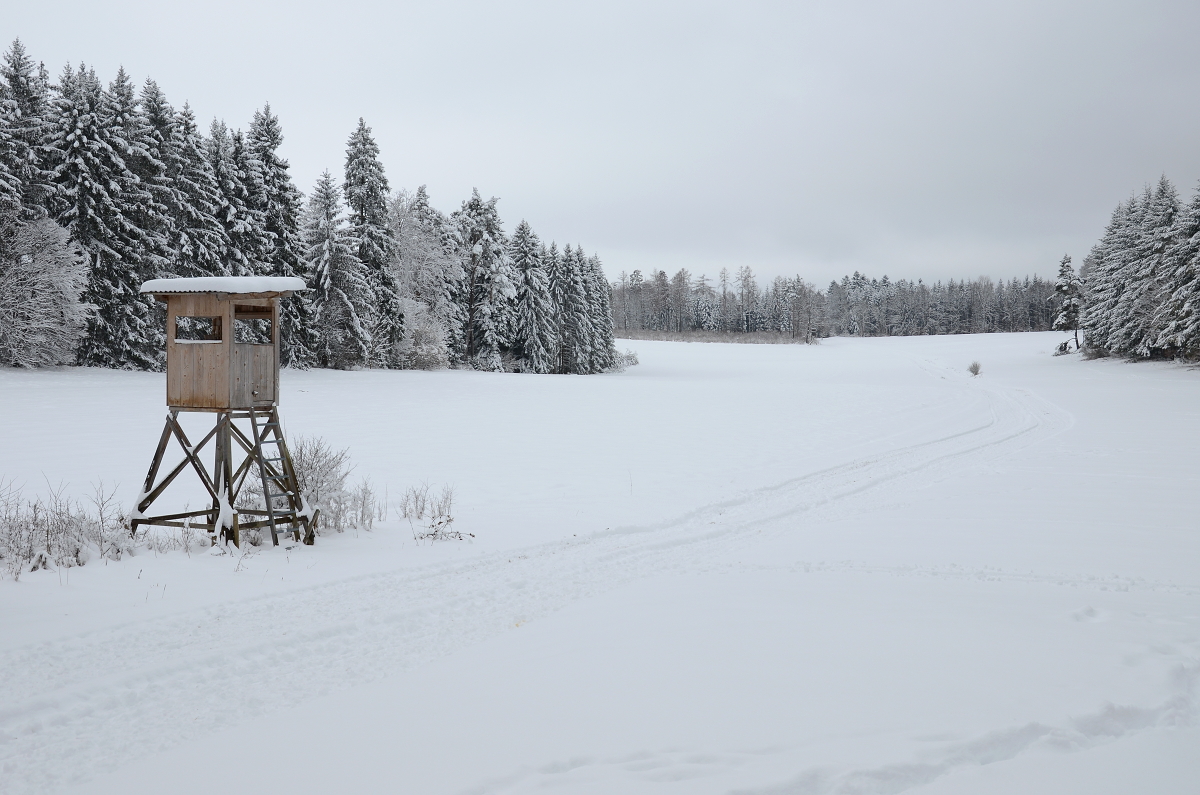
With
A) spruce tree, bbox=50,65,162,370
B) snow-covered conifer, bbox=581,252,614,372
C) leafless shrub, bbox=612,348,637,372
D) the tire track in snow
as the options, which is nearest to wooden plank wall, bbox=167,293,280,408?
the tire track in snow

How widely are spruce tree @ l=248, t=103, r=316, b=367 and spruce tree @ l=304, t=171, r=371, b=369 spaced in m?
0.72

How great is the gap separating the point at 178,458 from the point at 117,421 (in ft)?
15.8

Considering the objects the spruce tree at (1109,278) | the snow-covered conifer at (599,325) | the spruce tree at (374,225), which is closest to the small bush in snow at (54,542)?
the spruce tree at (374,225)

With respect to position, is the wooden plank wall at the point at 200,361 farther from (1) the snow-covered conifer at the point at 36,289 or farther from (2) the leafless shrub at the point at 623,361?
(2) the leafless shrub at the point at 623,361

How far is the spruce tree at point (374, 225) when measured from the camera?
39562mm

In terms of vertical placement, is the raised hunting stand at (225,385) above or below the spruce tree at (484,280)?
below

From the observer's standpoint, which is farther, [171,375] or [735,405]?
[735,405]

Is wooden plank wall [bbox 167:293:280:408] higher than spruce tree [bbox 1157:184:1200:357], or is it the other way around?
spruce tree [bbox 1157:184:1200:357]

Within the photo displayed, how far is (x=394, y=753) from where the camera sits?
165 inches

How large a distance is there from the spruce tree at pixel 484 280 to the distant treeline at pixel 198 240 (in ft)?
0.33

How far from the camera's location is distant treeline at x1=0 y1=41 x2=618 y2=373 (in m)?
27.6

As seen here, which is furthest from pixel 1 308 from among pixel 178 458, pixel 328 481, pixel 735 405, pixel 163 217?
pixel 735 405

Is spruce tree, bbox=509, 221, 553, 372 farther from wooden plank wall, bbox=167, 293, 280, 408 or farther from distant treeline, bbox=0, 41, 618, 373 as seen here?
wooden plank wall, bbox=167, 293, 280, 408

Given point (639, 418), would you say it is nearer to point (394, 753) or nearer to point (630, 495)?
point (630, 495)
